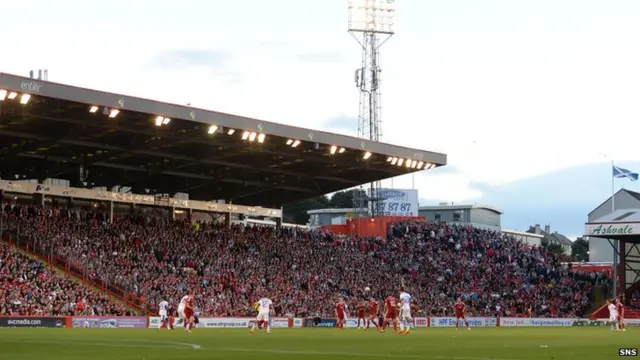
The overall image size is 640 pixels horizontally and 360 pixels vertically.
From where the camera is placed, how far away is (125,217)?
69.3 m

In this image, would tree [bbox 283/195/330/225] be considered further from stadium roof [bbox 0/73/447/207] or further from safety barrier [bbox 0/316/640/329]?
safety barrier [bbox 0/316/640/329]

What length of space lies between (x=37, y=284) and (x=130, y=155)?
53.1 ft

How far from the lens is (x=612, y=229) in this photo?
79812 mm

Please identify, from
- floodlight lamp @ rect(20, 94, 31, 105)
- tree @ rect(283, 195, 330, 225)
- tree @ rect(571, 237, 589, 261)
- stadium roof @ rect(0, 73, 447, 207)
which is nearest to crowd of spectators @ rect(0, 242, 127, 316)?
stadium roof @ rect(0, 73, 447, 207)

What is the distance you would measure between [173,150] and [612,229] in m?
36.1

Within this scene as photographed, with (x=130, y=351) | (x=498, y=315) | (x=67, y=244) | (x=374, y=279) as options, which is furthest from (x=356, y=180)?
(x=130, y=351)

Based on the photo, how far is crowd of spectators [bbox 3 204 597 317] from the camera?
59.7m

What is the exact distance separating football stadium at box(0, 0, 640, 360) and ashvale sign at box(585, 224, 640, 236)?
0.38 ft

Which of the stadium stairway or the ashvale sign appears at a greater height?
the ashvale sign

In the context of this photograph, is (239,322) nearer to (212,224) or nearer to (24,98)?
(24,98)

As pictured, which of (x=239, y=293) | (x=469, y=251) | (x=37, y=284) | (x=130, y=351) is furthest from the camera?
(x=469, y=251)

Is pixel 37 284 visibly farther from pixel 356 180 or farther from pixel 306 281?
pixel 356 180

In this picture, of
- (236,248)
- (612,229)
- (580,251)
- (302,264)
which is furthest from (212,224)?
(580,251)

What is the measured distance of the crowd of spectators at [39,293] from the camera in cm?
4991
